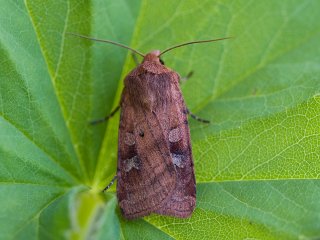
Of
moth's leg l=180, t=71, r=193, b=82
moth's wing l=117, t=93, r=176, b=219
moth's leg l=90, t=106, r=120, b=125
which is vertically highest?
moth's leg l=180, t=71, r=193, b=82

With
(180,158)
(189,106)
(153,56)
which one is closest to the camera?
(180,158)

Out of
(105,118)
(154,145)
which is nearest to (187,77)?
(154,145)

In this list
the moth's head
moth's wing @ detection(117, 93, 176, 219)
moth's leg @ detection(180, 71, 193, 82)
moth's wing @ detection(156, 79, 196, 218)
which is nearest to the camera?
moth's wing @ detection(156, 79, 196, 218)

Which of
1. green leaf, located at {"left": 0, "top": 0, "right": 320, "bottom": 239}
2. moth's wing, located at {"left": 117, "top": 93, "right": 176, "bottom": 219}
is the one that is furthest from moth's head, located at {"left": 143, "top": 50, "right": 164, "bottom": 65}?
moth's wing, located at {"left": 117, "top": 93, "right": 176, "bottom": 219}

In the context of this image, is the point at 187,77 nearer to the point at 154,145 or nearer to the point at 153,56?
the point at 153,56

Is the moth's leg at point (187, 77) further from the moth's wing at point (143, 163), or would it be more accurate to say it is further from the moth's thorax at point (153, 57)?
the moth's wing at point (143, 163)

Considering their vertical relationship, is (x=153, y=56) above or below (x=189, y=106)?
above

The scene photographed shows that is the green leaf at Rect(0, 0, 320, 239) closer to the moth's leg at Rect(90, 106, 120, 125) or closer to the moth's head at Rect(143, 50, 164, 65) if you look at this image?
the moth's leg at Rect(90, 106, 120, 125)
